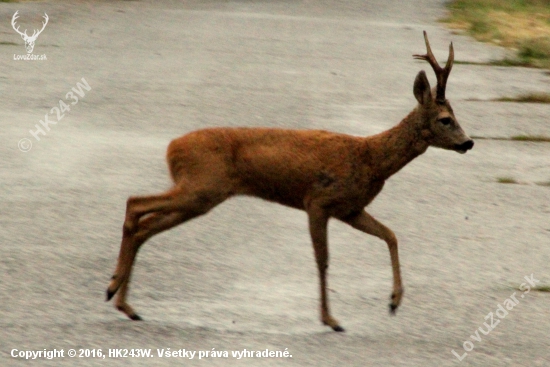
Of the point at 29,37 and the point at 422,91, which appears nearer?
the point at 422,91

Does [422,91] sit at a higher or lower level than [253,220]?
higher

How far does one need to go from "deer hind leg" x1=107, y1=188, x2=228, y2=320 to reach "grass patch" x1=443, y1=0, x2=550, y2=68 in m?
9.67

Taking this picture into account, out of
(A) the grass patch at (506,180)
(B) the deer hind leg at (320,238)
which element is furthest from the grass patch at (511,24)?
(B) the deer hind leg at (320,238)

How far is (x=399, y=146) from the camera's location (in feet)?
21.4

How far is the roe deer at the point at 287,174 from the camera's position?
20.3 ft

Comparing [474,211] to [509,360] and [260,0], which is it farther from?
[260,0]

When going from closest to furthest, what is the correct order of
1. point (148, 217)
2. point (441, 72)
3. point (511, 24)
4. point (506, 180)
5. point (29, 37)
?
point (441, 72), point (148, 217), point (506, 180), point (29, 37), point (511, 24)

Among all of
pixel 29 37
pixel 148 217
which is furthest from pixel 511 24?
pixel 148 217

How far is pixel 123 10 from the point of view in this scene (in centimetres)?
1884

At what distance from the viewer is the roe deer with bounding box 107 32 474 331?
244 inches

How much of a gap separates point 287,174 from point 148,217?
2.96 ft

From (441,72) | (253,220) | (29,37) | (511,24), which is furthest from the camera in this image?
(511,24)

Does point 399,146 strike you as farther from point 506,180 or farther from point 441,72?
point 506,180

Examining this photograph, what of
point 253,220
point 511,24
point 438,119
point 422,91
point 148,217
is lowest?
point 511,24
